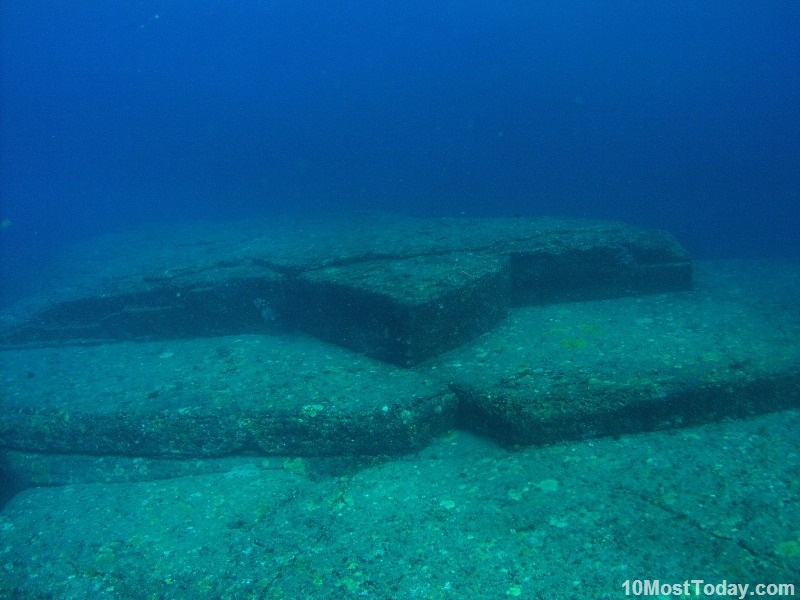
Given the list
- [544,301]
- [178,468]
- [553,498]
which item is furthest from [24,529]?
[544,301]

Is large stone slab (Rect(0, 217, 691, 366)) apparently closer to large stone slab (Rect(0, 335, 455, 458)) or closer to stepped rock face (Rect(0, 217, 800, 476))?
stepped rock face (Rect(0, 217, 800, 476))

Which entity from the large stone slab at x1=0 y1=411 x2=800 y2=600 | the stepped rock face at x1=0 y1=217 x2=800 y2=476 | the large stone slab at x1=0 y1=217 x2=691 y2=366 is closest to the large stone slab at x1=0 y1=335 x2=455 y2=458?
the stepped rock face at x1=0 y1=217 x2=800 y2=476

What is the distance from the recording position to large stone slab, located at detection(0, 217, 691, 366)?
4.02 meters

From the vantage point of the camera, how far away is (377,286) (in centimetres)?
412

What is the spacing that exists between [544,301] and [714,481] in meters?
2.80

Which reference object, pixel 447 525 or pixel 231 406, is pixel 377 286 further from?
pixel 447 525

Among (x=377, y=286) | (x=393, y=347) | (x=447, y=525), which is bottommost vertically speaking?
(x=447, y=525)

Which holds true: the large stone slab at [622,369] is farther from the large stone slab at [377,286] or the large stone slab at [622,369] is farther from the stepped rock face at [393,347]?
the large stone slab at [377,286]

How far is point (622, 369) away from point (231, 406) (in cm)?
285

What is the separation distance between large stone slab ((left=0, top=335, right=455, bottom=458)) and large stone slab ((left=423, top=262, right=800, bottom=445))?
1.50ft

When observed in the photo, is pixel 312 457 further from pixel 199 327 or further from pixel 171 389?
pixel 199 327

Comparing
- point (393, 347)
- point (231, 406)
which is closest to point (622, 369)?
point (393, 347)

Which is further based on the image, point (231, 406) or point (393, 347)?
point (393, 347)

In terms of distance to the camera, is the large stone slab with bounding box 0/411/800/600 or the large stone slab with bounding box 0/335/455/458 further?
the large stone slab with bounding box 0/335/455/458
